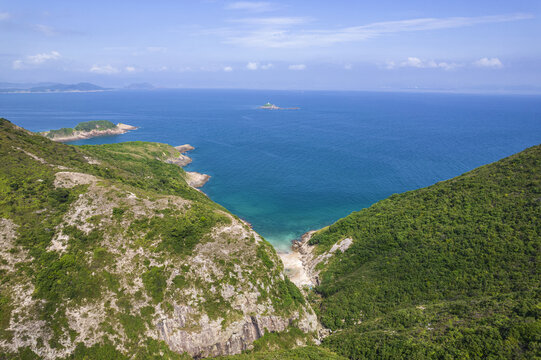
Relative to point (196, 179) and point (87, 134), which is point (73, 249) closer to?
point (196, 179)

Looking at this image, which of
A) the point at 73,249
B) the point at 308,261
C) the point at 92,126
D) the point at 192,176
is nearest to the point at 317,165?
the point at 192,176

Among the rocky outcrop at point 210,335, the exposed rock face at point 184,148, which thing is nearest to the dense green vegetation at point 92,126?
the exposed rock face at point 184,148

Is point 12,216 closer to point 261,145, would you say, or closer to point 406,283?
point 406,283

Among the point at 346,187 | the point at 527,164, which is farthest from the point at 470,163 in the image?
the point at 527,164

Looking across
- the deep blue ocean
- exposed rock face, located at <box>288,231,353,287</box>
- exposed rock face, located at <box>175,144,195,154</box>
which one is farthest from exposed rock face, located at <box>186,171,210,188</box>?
exposed rock face, located at <box>288,231,353,287</box>

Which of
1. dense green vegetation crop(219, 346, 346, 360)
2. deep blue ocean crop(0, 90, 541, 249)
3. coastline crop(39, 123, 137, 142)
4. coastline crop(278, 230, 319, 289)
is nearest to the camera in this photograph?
dense green vegetation crop(219, 346, 346, 360)

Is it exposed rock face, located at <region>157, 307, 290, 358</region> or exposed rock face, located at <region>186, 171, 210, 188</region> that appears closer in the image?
exposed rock face, located at <region>157, 307, 290, 358</region>

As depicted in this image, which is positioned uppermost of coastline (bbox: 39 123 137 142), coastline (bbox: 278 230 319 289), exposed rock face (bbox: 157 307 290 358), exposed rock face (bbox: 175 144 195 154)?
coastline (bbox: 39 123 137 142)

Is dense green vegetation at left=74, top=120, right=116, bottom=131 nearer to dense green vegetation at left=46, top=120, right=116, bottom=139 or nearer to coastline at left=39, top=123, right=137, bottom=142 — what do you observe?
dense green vegetation at left=46, top=120, right=116, bottom=139
